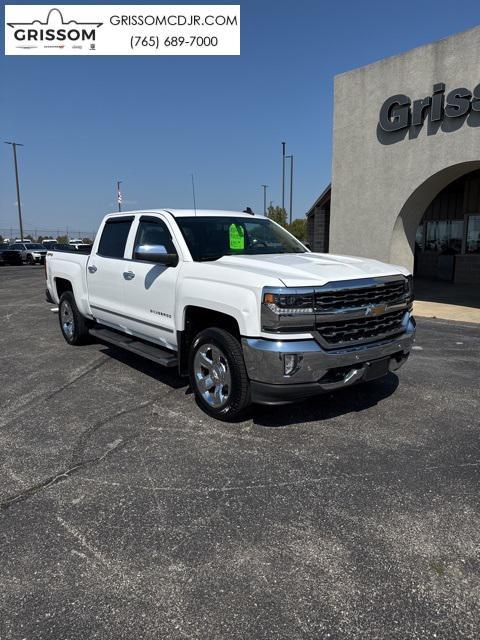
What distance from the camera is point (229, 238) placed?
17.2 feet

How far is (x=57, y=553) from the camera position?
2660 millimetres

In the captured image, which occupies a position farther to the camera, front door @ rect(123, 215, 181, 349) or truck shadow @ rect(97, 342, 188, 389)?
truck shadow @ rect(97, 342, 188, 389)

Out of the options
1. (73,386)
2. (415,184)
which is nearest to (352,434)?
(73,386)

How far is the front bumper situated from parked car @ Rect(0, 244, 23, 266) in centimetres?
3559

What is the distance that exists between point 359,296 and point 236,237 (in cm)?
175

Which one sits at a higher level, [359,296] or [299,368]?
[359,296]

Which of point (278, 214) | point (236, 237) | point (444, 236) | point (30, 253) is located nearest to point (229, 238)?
point (236, 237)

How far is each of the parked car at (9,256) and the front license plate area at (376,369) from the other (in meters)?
35.9

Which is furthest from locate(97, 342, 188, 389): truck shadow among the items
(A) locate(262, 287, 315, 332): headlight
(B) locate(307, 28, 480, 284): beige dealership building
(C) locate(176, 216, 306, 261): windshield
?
(B) locate(307, 28, 480, 284): beige dealership building

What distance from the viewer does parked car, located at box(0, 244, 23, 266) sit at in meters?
34.9

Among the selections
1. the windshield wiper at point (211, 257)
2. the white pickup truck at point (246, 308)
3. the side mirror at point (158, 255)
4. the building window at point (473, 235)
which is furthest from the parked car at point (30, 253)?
the windshield wiper at point (211, 257)

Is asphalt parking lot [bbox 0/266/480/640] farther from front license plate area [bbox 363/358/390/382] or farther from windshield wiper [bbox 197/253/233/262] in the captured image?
windshield wiper [bbox 197/253/233/262]

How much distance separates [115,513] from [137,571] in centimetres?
58

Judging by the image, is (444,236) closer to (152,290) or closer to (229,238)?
(229,238)
